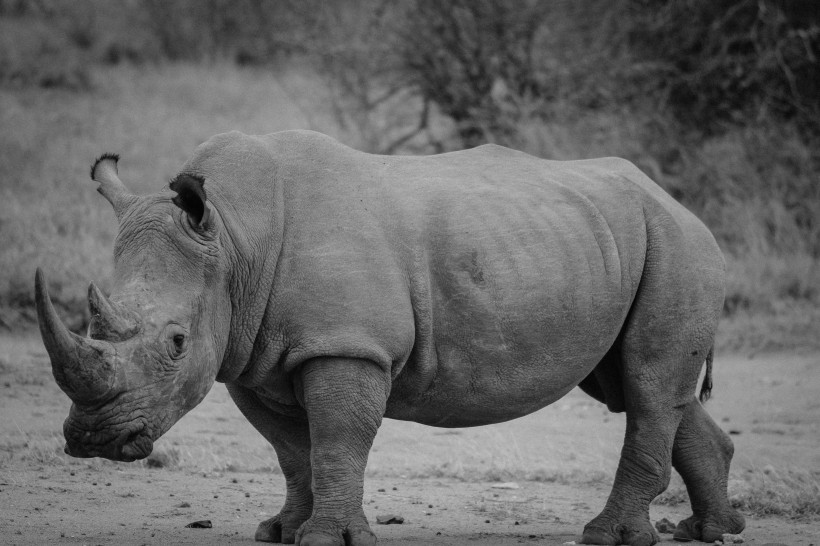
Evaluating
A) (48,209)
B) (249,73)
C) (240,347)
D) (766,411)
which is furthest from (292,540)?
(249,73)

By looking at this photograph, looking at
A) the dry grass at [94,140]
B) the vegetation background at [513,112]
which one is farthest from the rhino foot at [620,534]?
the dry grass at [94,140]

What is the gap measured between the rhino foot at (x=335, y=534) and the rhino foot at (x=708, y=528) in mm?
1746

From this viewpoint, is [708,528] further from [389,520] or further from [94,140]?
[94,140]

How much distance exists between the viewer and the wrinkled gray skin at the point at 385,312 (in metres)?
4.57

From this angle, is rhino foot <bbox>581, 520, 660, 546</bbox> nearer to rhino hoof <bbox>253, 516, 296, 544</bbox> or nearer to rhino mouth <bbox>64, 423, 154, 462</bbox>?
rhino hoof <bbox>253, 516, 296, 544</bbox>

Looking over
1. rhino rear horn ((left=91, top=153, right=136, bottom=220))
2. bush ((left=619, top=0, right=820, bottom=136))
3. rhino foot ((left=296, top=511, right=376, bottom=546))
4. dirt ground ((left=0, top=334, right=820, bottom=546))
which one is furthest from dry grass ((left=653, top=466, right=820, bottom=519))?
bush ((left=619, top=0, right=820, bottom=136))

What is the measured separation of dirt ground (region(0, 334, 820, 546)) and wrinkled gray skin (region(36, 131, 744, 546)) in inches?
23.2

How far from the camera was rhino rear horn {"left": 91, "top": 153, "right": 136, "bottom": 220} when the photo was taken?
493 cm

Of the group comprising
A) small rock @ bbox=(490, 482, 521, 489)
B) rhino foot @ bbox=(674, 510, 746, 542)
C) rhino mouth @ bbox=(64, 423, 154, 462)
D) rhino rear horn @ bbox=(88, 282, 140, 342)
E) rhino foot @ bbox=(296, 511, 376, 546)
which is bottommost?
small rock @ bbox=(490, 482, 521, 489)

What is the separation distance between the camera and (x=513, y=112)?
1423 cm

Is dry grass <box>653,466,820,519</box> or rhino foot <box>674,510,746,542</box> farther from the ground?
rhino foot <box>674,510,746,542</box>

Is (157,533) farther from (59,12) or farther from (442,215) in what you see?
(59,12)

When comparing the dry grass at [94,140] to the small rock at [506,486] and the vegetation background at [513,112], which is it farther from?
the small rock at [506,486]

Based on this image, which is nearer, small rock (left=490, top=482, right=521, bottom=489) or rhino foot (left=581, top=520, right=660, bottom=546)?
rhino foot (left=581, top=520, right=660, bottom=546)
